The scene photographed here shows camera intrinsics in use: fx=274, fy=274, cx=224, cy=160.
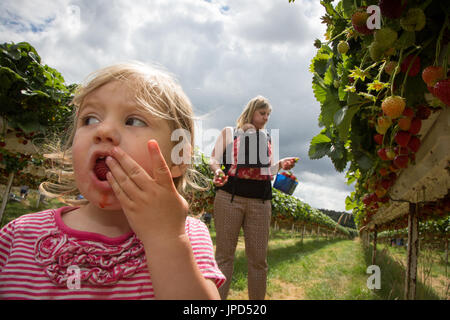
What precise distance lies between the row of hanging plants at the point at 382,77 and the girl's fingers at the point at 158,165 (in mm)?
711

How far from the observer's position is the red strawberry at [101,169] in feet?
2.82

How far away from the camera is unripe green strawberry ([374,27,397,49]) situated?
800 mm

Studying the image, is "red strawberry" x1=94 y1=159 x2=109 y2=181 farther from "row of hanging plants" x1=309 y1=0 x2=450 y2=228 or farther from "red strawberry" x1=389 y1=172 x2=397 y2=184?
"red strawberry" x1=389 y1=172 x2=397 y2=184

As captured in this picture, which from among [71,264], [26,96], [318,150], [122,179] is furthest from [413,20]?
[26,96]

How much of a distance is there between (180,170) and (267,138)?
6.81 feet

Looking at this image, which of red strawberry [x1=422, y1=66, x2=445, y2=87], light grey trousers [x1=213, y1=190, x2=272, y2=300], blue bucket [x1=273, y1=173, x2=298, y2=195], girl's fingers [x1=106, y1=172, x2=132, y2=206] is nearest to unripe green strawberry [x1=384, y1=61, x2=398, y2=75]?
red strawberry [x1=422, y1=66, x2=445, y2=87]

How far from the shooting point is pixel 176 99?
1163 mm

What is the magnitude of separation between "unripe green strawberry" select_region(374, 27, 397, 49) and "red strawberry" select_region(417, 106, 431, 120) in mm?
636

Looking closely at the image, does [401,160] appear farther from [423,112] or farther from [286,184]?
[286,184]

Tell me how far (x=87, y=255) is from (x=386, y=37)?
115 centimetres

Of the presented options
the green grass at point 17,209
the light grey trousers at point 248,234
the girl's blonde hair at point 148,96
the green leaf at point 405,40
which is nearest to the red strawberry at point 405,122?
the green leaf at point 405,40

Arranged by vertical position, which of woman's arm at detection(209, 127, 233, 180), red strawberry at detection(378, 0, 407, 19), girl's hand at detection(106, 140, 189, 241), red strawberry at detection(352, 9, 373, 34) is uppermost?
woman's arm at detection(209, 127, 233, 180)

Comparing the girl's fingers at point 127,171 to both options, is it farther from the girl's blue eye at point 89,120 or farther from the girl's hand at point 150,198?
the girl's blue eye at point 89,120
